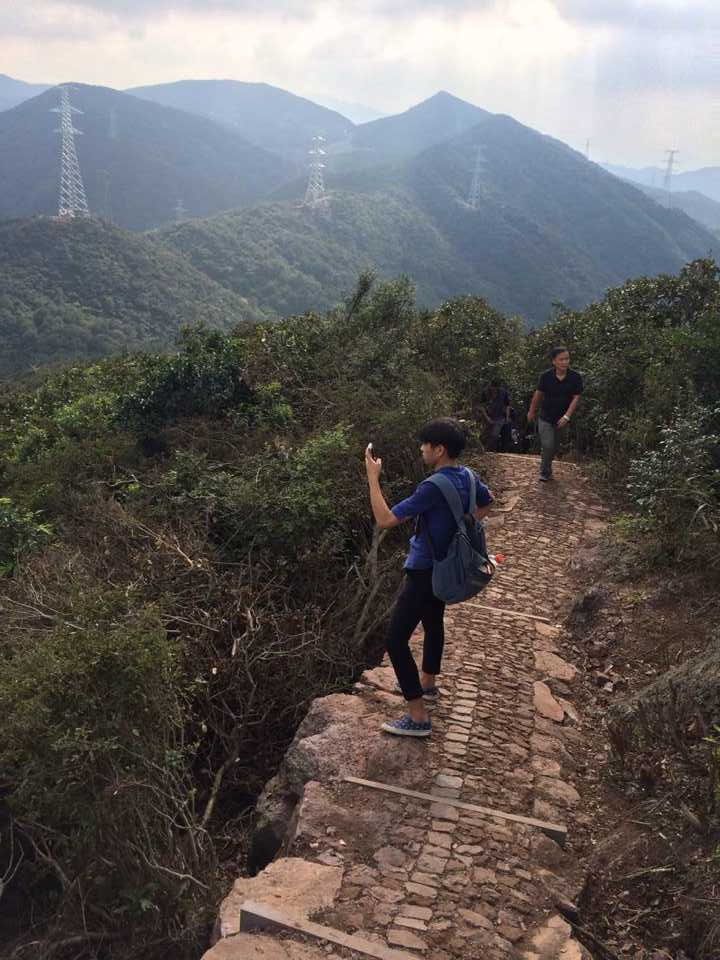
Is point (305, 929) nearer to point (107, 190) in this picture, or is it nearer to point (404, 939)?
point (404, 939)

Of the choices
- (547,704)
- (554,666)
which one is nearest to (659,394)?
(554,666)

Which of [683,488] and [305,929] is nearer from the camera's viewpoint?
[305,929]

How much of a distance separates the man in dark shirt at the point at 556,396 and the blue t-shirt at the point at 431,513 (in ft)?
13.1

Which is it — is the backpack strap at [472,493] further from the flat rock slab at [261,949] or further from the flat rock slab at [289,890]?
the flat rock slab at [261,949]

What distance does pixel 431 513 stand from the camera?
3.55 metres

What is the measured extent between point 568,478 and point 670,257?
12337cm

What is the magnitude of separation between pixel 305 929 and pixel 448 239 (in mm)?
122955

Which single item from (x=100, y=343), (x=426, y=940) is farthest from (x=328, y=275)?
(x=426, y=940)

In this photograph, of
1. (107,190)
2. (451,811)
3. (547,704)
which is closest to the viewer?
(451,811)

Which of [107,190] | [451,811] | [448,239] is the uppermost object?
[107,190]

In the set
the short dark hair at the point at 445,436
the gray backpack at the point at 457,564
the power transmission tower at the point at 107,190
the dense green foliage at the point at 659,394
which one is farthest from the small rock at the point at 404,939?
the power transmission tower at the point at 107,190

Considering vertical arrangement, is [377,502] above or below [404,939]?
above

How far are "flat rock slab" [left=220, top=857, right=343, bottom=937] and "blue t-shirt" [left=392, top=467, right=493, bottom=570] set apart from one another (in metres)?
1.45

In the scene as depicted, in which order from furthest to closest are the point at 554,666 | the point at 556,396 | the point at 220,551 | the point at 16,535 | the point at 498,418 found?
the point at 498,418 → the point at 556,396 → the point at 16,535 → the point at 220,551 → the point at 554,666
